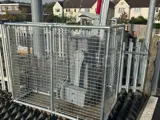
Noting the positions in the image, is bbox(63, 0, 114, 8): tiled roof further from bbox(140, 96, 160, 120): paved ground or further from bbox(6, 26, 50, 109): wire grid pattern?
bbox(6, 26, 50, 109): wire grid pattern

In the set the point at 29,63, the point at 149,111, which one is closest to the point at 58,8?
the point at 29,63

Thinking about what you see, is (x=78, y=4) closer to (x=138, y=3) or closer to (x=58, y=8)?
(x=58, y=8)

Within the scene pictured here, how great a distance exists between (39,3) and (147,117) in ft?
8.37

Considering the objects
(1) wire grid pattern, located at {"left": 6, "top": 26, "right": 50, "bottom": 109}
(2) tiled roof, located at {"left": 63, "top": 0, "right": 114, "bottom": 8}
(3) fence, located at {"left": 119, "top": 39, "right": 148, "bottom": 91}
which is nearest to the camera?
(1) wire grid pattern, located at {"left": 6, "top": 26, "right": 50, "bottom": 109}

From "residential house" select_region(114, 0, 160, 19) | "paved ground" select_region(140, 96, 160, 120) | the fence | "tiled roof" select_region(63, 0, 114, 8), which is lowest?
"paved ground" select_region(140, 96, 160, 120)

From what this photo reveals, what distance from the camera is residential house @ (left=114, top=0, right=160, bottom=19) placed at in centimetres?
3500

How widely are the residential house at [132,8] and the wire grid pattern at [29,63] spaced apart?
34.6 metres

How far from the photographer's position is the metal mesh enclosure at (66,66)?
2.24 m

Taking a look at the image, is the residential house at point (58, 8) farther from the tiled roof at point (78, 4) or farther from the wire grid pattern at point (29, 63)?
the wire grid pattern at point (29, 63)

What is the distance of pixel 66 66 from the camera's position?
2482mm

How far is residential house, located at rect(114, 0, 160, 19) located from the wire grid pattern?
34.6m

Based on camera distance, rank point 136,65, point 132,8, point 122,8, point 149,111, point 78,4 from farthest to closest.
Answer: point 78,4 → point 122,8 → point 132,8 → point 136,65 → point 149,111

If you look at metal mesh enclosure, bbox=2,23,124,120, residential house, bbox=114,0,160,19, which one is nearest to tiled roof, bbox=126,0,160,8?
residential house, bbox=114,0,160,19

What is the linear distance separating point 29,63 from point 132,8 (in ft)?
120
